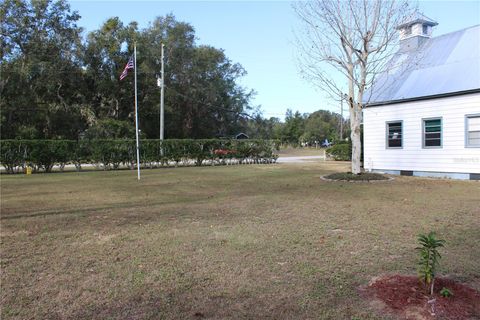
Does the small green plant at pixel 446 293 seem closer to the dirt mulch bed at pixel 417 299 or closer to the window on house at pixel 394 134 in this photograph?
the dirt mulch bed at pixel 417 299

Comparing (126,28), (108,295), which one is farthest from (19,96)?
(108,295)

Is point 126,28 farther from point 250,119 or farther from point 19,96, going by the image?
point 250,119

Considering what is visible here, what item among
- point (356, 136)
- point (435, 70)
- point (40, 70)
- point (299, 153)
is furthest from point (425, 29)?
point (299, 153)

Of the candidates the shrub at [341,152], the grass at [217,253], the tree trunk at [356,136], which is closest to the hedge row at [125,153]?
the shrub at [341,152]

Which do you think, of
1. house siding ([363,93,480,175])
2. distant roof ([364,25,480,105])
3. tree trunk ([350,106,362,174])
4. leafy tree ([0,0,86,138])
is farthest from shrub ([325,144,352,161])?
leafy tree ([0,0,86,138])

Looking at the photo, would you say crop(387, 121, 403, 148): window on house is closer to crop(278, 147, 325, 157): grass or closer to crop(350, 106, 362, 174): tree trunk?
crop(350, 106, 362, 174): tree trunk

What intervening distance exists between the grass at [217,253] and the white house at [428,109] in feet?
18.8

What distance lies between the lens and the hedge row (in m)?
19.8

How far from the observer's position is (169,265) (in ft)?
15.0

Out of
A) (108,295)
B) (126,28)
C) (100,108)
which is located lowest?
(108,295)

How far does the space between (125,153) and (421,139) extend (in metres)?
15.0

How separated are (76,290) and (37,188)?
1005 centimetres

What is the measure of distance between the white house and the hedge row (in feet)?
35.4

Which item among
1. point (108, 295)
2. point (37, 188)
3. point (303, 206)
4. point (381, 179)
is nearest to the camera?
point (108, 295)
